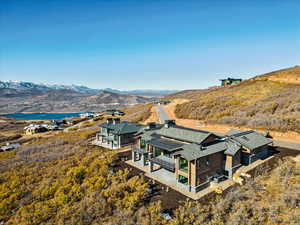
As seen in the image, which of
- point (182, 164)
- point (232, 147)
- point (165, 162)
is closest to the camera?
point (182, 164)

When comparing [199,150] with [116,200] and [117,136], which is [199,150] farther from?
[117,136]

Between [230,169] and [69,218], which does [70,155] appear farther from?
[230,169]

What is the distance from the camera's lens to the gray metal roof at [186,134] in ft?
69.0

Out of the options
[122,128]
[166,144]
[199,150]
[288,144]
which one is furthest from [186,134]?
[288,144]

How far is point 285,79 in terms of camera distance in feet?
212

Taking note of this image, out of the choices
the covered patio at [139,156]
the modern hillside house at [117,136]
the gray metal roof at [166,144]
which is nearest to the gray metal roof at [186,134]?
the gray metal roof at [166,144]

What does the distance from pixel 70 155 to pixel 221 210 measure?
1027 inches

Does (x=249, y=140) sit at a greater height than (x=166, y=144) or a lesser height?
greater

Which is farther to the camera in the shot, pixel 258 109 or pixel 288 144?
pixel 258 109

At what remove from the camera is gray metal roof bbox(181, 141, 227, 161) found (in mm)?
18034

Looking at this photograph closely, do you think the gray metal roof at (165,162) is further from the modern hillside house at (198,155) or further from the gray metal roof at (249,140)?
the gray metal roof at (249,140)

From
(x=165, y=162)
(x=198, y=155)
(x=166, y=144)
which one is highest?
(x=198, y=155)

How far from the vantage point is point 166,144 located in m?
23.0

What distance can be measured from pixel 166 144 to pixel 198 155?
580 centimetres
